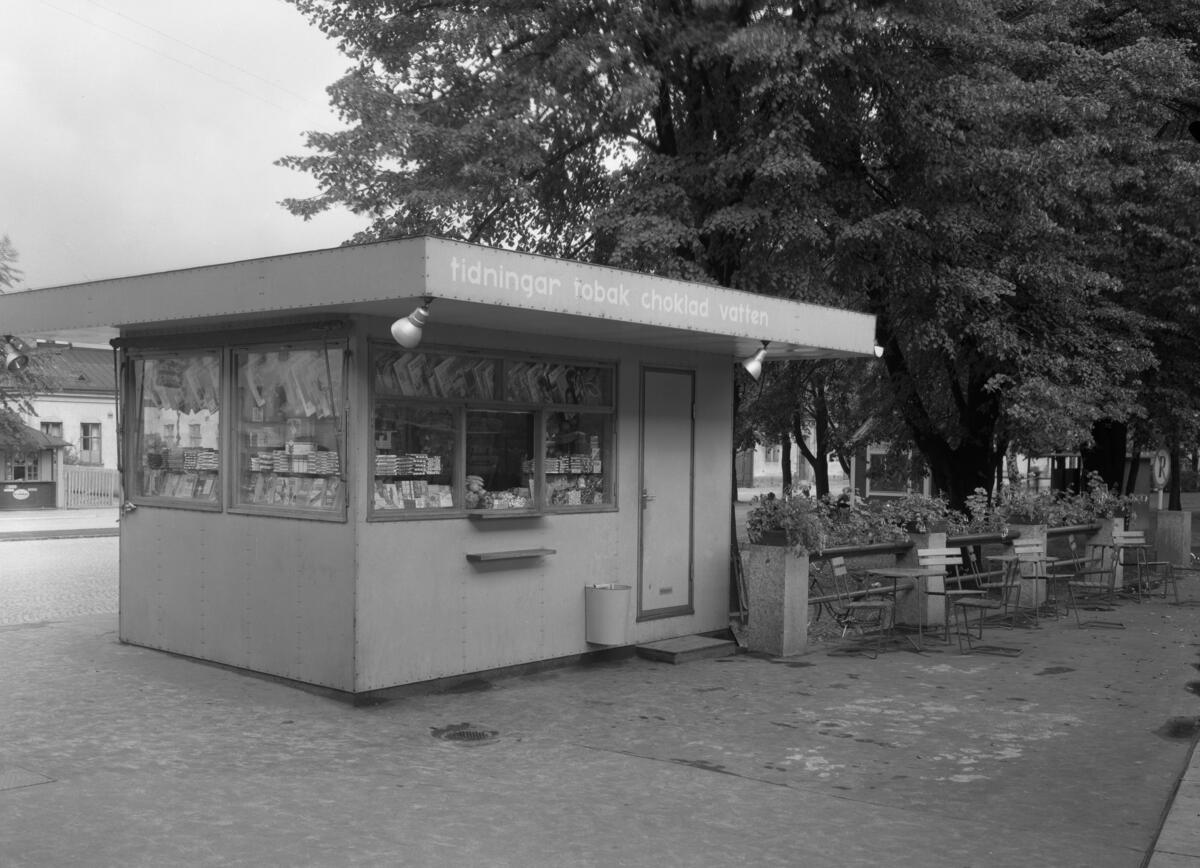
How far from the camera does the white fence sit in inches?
1780

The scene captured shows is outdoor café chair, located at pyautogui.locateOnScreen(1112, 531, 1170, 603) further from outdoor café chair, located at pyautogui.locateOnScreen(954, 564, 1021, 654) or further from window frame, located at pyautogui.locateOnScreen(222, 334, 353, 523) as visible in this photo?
window frame, located at pyautogui.locateOnScreen(222, 334, 353, 523)

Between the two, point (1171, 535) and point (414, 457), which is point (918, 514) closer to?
point (414, 457)

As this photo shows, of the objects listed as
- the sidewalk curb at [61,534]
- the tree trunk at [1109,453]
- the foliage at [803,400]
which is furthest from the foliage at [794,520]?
the sidewalk curb at [61,534]

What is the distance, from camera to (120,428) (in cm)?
1112

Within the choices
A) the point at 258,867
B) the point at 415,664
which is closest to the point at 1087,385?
the point at 415,664

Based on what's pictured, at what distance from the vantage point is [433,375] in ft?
31.1

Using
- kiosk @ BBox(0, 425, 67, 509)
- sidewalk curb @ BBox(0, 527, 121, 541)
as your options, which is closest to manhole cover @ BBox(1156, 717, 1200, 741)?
sidewalk curb @ BBox(0, 527, 121, 541)

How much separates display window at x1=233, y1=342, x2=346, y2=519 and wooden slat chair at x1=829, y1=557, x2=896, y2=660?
18.6ft

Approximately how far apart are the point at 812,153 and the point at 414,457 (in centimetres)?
1075

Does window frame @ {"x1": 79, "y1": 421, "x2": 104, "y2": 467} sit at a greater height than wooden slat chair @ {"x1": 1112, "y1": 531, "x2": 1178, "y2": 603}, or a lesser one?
greater

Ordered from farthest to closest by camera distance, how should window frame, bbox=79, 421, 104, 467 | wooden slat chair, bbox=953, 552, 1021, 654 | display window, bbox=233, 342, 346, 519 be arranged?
window frame, bbox=79, 421, 104, 467, wooden slat chair, bbox=953, 552, 1021, 654, display window, bbox=233, 342, 346, 519

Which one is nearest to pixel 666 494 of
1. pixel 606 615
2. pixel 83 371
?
pixel 606 615

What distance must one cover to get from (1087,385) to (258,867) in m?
16.3

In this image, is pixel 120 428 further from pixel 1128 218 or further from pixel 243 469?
pixel 1128 218
